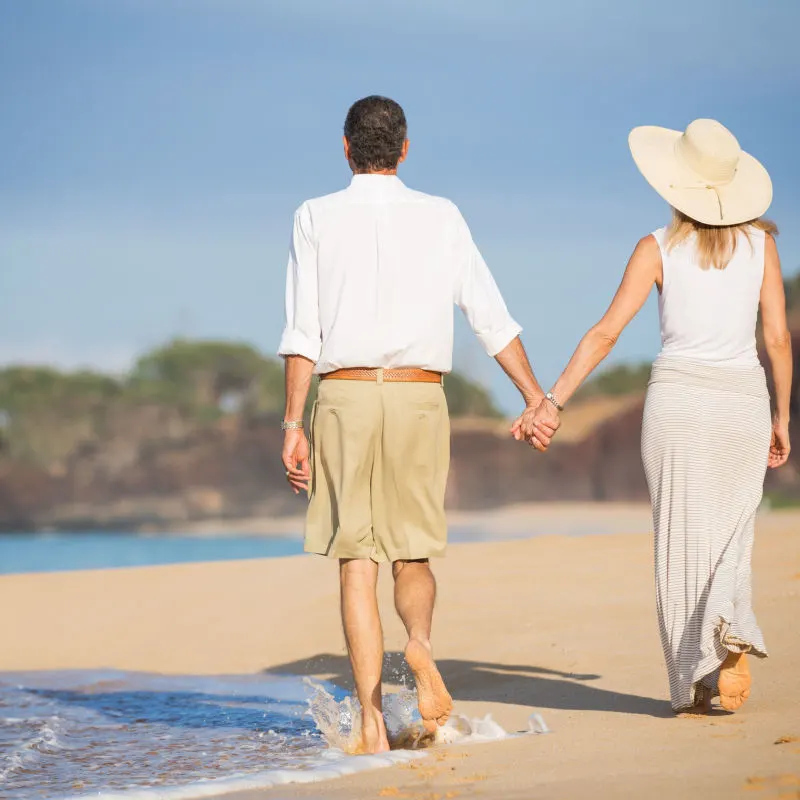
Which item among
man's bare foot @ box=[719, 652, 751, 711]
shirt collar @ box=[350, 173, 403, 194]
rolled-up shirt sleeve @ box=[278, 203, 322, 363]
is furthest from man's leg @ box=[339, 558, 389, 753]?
shirt collar @ box=[350, 173, 403, 194]

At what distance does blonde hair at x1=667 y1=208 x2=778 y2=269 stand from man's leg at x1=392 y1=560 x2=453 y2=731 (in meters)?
1.28

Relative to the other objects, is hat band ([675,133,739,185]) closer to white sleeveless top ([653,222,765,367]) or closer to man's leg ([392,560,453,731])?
white sleeveless top ([653,222,765,367])

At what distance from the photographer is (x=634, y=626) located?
645cm

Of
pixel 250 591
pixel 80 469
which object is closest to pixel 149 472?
pixel 80 469

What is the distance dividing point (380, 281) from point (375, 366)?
0.25 m

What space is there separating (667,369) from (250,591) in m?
5.31

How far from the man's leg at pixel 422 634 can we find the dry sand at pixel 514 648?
0.13 m

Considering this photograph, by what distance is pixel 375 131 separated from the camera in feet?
13.7

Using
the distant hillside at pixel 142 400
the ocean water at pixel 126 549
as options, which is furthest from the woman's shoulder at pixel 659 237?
the distant hillside at pixel 142 400

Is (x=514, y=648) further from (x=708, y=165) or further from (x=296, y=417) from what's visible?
(x=708, y=165)

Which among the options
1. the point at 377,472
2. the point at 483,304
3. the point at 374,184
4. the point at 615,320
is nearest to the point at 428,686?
the point at 377,472

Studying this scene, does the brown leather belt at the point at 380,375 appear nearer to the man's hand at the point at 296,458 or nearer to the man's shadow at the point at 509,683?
the man's hand at the point at 296,458

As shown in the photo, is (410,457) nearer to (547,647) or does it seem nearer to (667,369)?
(667,369)

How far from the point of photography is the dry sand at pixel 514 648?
137 inches
